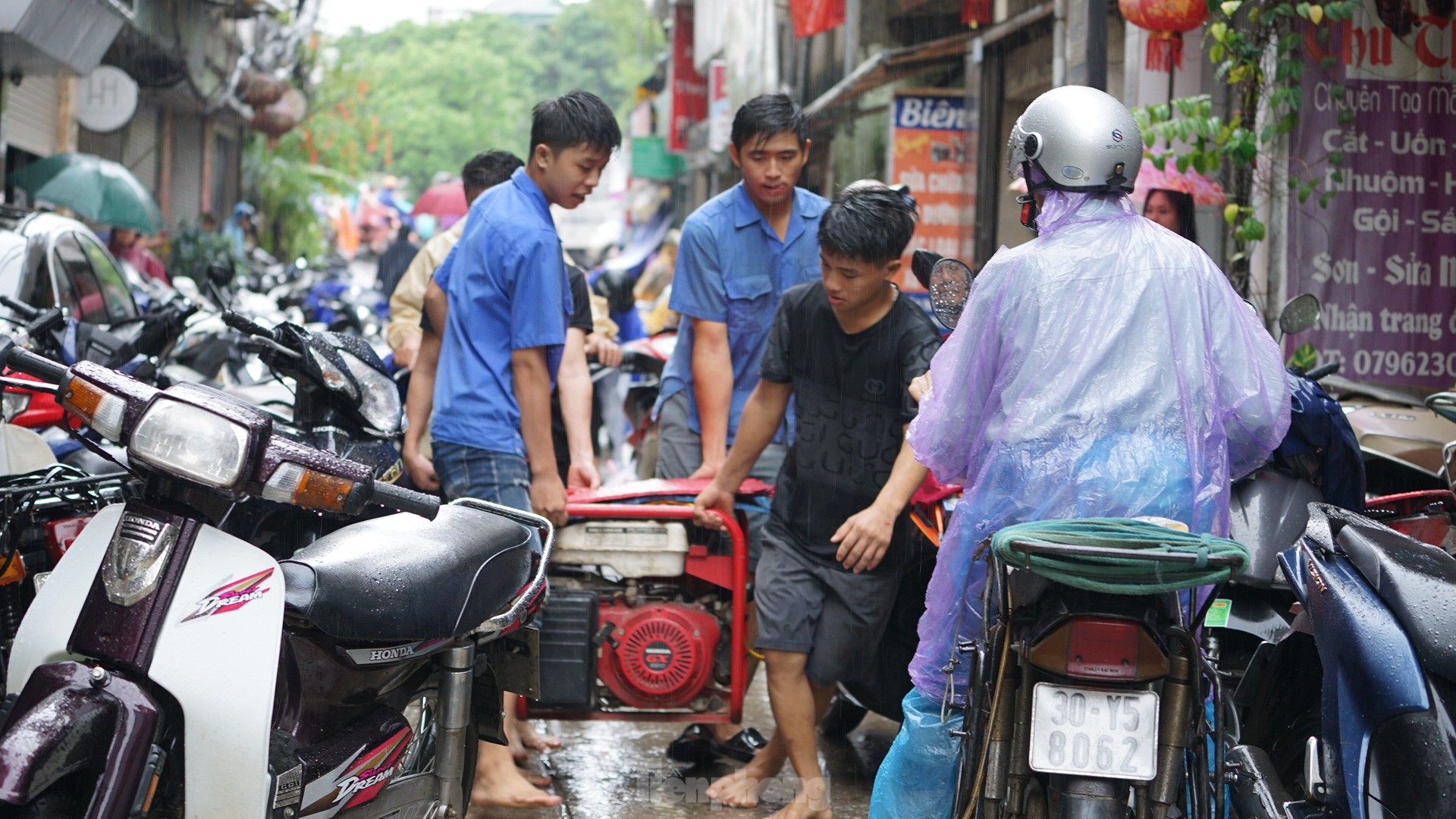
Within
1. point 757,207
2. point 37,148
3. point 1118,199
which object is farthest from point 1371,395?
point 37,148

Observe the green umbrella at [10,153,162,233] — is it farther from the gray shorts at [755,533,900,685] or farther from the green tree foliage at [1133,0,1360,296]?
the gray shorts at [755,533,900,685]

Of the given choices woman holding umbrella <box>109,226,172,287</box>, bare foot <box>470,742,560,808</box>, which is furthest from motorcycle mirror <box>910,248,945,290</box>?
woman holding umbrella <box>109,226,172,287</box>

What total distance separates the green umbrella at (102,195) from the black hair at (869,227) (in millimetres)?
11029

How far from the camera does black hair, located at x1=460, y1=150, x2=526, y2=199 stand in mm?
6602

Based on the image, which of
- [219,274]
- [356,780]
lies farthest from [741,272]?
[219,274]

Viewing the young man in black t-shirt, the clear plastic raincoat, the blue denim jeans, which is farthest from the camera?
the blue denim jeans

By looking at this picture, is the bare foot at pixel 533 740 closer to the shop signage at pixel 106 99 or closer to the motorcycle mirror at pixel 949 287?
the motorcycle mirror at pixel 949 287

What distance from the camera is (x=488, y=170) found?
6660 millimetres

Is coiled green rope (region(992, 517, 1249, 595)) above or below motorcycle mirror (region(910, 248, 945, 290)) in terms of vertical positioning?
below

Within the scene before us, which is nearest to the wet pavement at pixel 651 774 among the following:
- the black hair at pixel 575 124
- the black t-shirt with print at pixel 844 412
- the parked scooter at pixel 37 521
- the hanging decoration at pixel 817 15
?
the black t-shirt with print at pixel 844 412

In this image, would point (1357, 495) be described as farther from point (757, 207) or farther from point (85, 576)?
point (85, 576)

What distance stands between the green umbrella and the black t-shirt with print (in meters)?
10.8

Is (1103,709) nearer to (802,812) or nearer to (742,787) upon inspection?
(802,812)

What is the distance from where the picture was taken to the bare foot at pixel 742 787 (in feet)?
14.5
